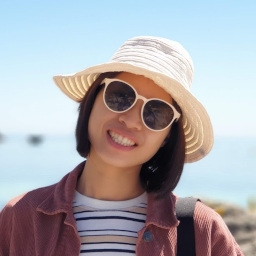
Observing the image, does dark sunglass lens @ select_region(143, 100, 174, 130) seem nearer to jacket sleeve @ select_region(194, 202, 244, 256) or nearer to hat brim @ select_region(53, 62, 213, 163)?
hat brim @ select_region(53, 62, 213, 163)

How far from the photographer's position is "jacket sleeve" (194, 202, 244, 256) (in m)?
3.04

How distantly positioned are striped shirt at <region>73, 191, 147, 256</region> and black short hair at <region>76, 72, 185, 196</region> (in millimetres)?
150

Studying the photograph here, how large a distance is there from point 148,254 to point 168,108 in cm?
70

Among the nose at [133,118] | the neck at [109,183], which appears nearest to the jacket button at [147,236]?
the neck at [109,183]

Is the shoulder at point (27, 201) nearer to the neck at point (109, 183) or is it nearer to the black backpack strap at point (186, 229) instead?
the neck at point (109, 183)

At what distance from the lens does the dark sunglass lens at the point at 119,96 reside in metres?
3.09

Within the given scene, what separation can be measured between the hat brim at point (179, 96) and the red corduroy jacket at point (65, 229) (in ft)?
1.39

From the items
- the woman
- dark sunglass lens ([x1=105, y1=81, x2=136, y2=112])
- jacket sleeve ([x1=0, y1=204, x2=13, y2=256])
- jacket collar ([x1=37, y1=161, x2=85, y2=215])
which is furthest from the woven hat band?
jacket sleeve ([x1=0, y1=204, x2=13, y2=256])

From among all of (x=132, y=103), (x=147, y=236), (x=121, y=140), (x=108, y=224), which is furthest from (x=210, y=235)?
(x=132, y=103)

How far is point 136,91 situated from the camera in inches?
122

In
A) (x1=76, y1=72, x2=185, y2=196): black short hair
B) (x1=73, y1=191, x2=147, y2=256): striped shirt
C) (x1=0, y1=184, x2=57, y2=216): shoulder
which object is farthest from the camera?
(x1=76, y1=72, x2=185, y2=196): black short hair

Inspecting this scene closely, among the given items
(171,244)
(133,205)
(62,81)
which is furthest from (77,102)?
(171,244)

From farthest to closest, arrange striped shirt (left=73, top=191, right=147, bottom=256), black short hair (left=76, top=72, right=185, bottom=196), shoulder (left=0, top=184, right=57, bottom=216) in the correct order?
black short hair (left=76, top=72, right=185, bottom=196), shoulder (left=0, top=184, right=57, bottom=216), striped shirt (left=73, top=191, right=147, bottom=256)

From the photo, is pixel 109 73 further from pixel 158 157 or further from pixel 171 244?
pixel 171 244
